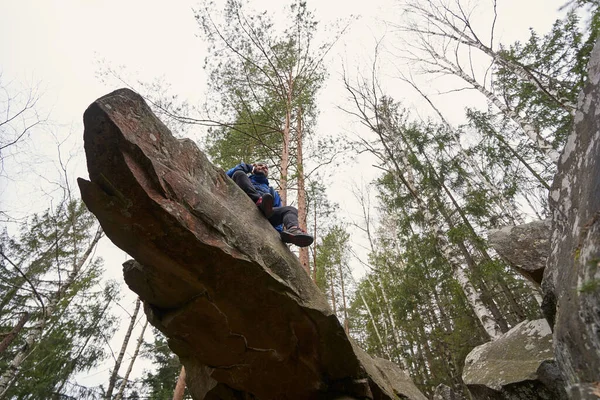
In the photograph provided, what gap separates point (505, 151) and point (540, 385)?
13881 millimetres

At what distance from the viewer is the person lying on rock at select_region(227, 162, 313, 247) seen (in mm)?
4266

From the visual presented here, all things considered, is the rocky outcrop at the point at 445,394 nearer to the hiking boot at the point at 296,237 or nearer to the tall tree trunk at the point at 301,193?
the tall tree trunk at the point at 301,193

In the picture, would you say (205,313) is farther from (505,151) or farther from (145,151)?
(505,151)

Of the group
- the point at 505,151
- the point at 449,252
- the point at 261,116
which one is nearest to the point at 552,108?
the point at 505,151

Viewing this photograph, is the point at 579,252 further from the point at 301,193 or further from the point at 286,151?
the point at 286,151

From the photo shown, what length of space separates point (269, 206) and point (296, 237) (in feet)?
2.17

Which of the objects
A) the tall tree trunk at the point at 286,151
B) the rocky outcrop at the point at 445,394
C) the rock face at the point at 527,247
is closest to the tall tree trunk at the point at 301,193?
the tall tree trunk at the point at 286,151

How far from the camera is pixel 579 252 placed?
212 cm

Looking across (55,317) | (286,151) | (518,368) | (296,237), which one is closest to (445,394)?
(518,368)

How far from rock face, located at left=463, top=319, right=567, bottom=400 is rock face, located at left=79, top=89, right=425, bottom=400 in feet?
4.17

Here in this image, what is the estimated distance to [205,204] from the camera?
338cm

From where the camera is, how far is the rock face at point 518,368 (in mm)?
4262

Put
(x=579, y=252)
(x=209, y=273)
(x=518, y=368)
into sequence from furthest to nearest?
Result: (x=518, y=368)
(x=209, y=273)
(x=579, y=252)

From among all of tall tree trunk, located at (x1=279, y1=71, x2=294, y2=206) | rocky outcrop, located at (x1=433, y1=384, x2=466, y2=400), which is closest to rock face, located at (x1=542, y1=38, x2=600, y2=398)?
tall tree trunk, located at (x1=279, y1=71, x2=294, y2=206)
